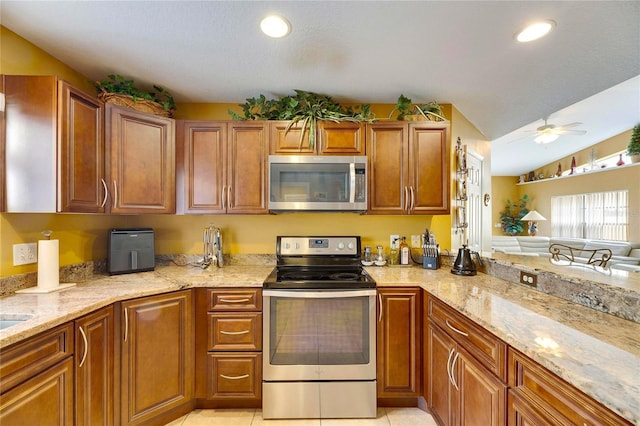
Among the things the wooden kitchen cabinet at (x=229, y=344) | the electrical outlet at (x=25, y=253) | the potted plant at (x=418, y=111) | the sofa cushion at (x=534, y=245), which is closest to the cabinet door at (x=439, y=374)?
the wooden kitchen cabinet at (x=229, y=344)

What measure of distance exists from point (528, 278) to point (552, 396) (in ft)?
3.20

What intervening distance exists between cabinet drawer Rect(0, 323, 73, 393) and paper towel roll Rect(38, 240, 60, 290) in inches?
21.9

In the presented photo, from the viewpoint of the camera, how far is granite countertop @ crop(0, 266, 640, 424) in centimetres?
76

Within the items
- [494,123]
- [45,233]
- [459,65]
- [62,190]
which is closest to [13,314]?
[45,233]

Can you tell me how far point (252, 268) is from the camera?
2326mm

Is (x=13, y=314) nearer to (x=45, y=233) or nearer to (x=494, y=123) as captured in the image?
(x=45, y=233)

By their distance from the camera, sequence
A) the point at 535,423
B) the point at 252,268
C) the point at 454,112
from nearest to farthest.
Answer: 1. the point at 535,423
2. the point at 252,268
3. the point at 454,112

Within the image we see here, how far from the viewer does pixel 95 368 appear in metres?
1.40

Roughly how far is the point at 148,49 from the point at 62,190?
1.03m

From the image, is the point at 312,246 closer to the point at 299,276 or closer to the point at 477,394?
the point at 299,276

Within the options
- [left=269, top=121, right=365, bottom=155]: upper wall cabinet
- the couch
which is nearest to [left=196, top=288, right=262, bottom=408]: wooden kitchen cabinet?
[left=269, top=121, right=365, bottom=155]: upper wall cabinet

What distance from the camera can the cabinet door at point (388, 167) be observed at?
219cm

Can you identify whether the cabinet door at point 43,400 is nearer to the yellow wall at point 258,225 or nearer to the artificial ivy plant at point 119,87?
the yellow wall at point 258,225

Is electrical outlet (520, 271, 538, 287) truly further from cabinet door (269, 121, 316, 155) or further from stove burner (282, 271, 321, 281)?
cabinet door (269, 121, 316, 155)
